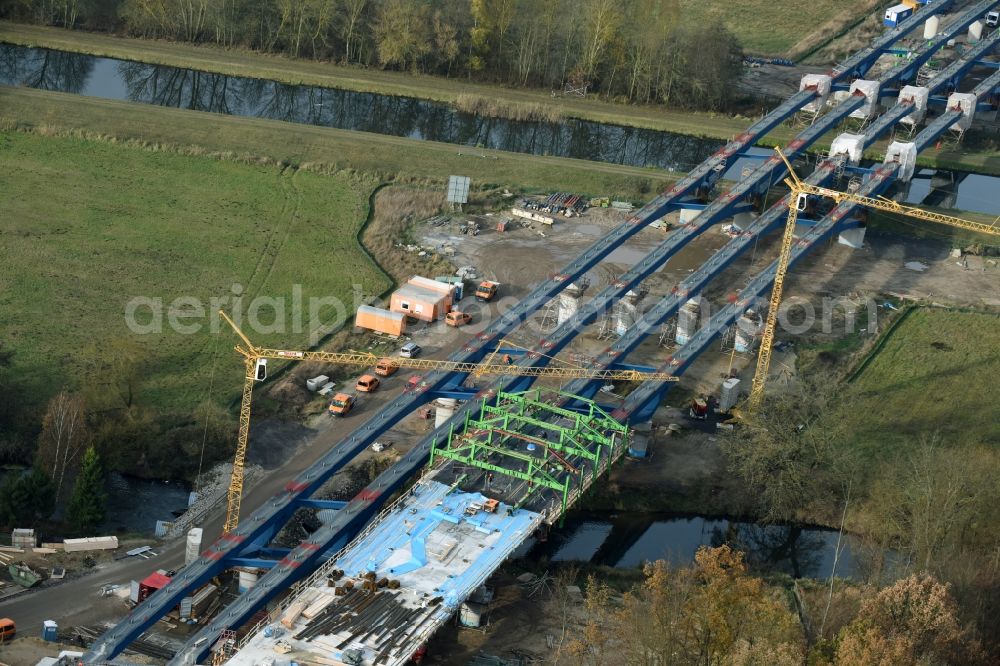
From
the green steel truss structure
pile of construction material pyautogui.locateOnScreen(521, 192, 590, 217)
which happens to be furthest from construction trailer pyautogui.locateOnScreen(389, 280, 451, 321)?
pile of construction material pyautogui.locateOnScreen(521, 192, 590, 217)

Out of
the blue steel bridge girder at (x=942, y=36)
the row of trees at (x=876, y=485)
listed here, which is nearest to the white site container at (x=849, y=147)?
the blue steel bridge girder at (x=942, y=36)

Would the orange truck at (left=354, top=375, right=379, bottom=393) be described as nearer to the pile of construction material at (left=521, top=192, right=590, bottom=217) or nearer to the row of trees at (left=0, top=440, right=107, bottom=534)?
the row of trees at (left=0, top=440, right=107, bottom=534)

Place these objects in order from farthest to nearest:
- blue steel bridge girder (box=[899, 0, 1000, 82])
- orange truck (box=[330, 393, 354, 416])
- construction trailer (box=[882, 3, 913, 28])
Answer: construction trailer (box=[882, 3, 913, 28]) → blue steel bridge girder (box=[899, 0, 1000, 82]) → orange truck (box=[330, 393, 354, 416])

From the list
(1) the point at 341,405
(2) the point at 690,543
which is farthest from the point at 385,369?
(2) the point at 690,543

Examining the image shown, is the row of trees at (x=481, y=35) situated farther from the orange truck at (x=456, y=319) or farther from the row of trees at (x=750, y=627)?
the row of trees at (x=750, y=627)

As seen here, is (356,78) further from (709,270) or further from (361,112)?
(709,270)
